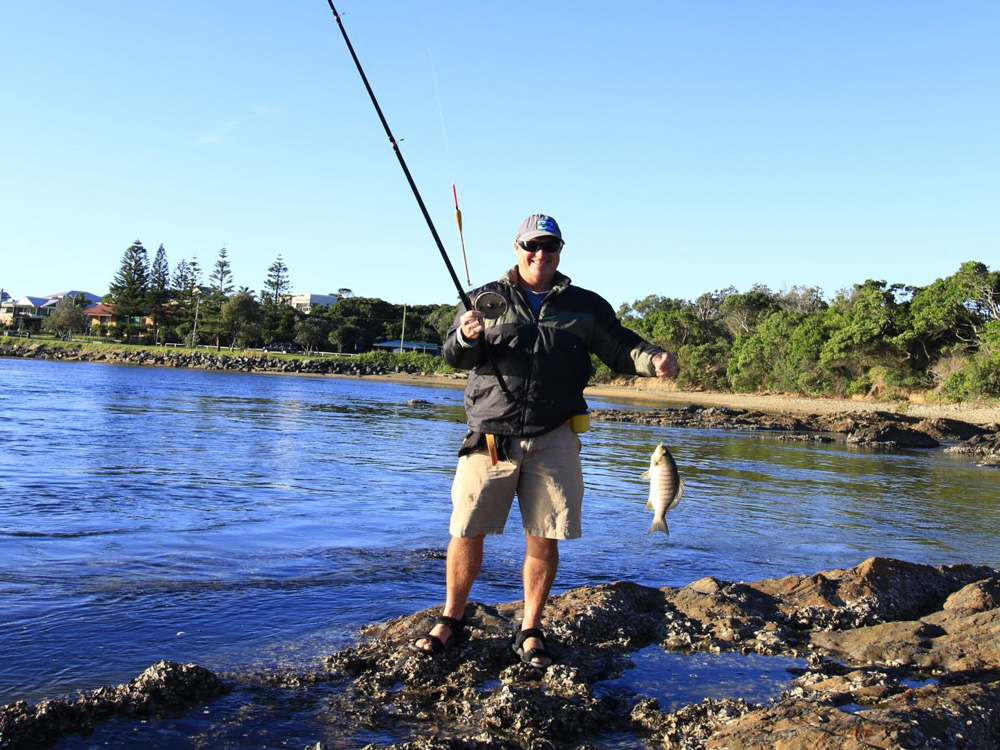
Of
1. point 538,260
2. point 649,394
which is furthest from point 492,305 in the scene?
point 649,394

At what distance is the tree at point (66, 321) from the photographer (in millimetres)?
107537

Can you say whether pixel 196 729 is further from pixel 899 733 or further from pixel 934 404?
pixel 934 404

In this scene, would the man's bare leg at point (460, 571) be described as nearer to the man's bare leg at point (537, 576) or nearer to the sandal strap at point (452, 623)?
the sandal strap at point (452, 623)

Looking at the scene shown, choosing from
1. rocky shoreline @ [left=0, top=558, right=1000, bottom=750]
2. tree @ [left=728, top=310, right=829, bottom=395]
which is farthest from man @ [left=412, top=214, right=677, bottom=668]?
tree @ [left=728, top=310, right=829, bottom=395]

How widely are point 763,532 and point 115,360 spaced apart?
86.5 metres

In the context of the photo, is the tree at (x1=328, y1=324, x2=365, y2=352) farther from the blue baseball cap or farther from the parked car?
the blue baseball cap

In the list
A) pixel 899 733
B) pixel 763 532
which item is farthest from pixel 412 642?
pixel 763 532

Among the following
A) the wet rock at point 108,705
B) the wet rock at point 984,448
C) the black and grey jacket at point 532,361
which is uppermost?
the black and grey jacket at point 532,361

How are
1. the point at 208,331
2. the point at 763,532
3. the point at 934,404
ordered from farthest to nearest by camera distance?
the point at 208,331
the point at 934,404
the point at 763,532

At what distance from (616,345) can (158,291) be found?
10446 centimetres

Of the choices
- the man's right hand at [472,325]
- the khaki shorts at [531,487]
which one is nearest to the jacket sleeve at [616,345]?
the khaki shorts at [531,487]

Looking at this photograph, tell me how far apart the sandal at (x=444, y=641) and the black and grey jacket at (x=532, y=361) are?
102cm

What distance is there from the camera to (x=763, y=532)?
370 inches

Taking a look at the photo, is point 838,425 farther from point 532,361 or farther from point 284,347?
point 284,347
